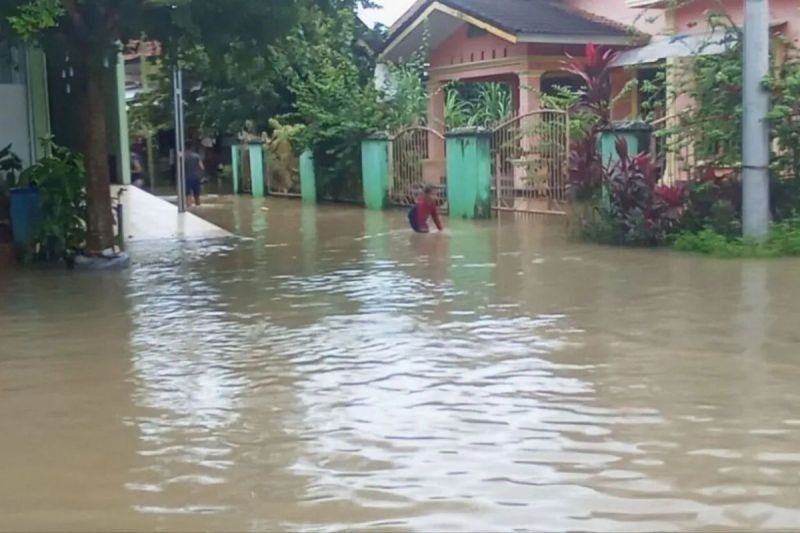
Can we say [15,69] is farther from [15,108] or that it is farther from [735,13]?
[735,13]

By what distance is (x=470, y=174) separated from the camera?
2027 cm

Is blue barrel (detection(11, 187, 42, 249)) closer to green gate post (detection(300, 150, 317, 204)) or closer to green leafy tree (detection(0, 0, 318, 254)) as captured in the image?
green leafy tree (detection(0, 0, 318, 254))

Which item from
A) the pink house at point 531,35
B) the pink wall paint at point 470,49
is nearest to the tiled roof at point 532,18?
the pink house at point 531,35

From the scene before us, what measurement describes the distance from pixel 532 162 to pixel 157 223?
6394mm

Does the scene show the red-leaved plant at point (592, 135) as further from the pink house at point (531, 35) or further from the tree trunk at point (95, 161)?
the tree trunk at point (95, 161)

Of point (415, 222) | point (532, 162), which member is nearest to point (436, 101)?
point (532, 162)


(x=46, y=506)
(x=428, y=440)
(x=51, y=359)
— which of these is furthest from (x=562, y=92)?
(x=46, y=506)

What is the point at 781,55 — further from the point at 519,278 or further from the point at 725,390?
the point at 725,390

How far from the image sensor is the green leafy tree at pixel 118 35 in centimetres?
1251

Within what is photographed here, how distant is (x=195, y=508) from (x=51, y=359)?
3.67m

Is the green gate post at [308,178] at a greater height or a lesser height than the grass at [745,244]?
greater

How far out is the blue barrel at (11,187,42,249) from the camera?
1404 cm

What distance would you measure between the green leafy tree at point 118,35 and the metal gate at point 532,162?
286 inches

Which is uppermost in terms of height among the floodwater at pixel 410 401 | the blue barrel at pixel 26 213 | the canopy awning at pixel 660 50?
the canopy awning at pixel 660 50
